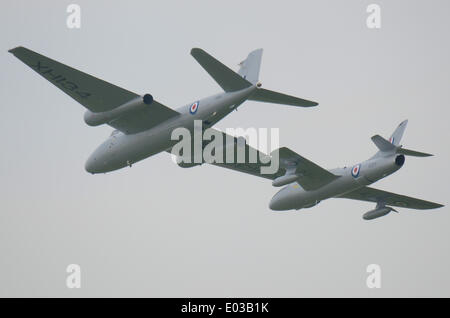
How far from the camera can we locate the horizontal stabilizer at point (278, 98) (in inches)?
1729

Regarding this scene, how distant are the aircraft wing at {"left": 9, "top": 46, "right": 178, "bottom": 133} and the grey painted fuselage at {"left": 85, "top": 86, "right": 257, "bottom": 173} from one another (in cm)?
51

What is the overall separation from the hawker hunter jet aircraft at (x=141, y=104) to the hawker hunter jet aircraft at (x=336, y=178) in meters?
4.22

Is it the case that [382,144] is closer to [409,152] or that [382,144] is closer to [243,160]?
[409,152]

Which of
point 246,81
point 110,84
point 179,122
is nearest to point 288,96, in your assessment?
point 246,81

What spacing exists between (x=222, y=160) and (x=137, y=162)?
625 cm

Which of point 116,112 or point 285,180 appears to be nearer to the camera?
point 116,112

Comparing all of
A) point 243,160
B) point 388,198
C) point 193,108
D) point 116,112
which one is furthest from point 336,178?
point 116,112

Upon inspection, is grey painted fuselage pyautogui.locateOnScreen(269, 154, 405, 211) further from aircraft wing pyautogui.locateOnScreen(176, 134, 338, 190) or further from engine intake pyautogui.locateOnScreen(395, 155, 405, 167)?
aircraft wing pyautogui.locateOnScreen(176, 134, 338, 190)

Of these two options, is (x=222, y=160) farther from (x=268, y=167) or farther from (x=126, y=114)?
(x=126, y=114)

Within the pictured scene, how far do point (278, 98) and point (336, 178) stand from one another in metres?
6.34

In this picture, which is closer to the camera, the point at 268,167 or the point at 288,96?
the point at 288,96

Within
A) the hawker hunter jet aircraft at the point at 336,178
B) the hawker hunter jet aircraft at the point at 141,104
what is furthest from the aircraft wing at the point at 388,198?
the hawker hunter jet aircraft at the point at 141,104

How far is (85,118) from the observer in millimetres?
44844

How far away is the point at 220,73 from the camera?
41.2 metres
